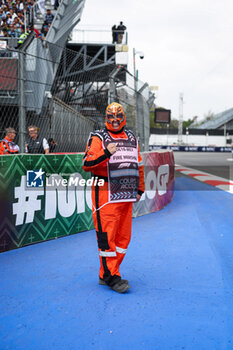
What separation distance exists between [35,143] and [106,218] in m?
4.47

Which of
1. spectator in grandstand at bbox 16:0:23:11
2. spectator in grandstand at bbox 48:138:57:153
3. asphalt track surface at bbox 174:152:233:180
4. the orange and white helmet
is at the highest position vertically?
spectator in grandstand at bbox 16:0:23:11

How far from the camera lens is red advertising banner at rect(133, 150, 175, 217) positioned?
22.9 ft

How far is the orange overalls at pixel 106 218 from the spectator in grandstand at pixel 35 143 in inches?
160

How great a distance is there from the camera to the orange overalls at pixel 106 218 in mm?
3197

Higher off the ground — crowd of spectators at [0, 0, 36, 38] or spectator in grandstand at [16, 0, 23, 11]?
spectator in grandstand at [16, 0, 23, 11]

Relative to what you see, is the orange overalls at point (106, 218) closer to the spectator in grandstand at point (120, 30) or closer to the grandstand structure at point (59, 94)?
the grandstand structure at point (59, 94)

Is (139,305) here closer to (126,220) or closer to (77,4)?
(126,220)

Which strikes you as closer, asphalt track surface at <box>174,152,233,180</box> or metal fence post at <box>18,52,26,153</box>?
metal fence post at <box>18,52,26,153</box>

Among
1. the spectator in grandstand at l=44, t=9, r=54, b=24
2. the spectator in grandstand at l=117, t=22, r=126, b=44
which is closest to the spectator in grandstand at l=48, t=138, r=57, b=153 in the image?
the spectator in grandstand at l=44, t=9, r=54, b=24

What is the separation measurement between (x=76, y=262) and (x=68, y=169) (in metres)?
1.90

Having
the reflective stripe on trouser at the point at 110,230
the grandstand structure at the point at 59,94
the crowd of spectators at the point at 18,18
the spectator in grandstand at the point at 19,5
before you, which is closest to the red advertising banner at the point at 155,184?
the grandstand structure at the point at 59,94

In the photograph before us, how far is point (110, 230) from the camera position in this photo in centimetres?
324

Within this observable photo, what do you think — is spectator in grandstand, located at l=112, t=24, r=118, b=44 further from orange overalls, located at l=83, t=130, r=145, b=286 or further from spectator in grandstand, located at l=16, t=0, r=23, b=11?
orange overalls, located at l=83, t=130, r=145, b=286

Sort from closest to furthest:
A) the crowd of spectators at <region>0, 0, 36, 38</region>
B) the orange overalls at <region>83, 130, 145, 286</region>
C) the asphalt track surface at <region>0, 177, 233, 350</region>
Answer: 1. the asphalt track surface at <region>0, 177, 233, 350</region>
2. the orange overalls at <region>83, 130, 145, 286</region>
3. the crowd of spectators at <region>0, 0, 36, 38</region>
